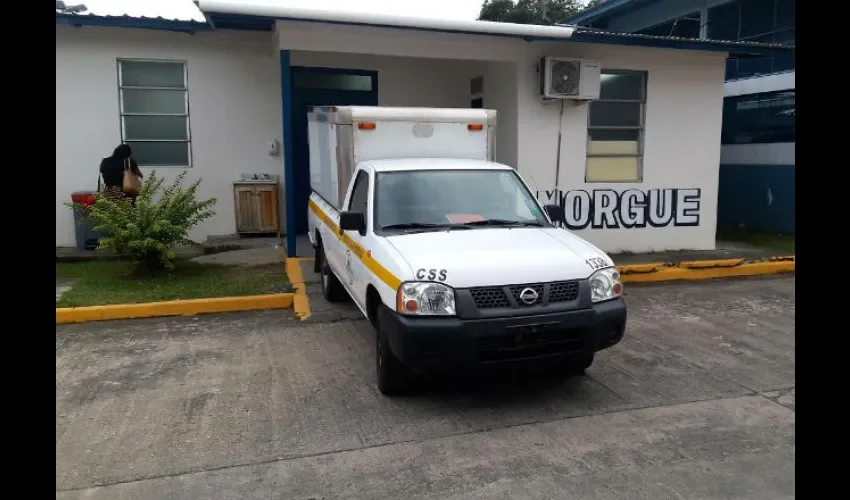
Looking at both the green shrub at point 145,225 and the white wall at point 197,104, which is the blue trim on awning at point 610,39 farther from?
the green shrub at point 145,225

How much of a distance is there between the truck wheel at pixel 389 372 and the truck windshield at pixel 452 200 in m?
1.00

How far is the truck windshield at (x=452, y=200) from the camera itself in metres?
5.54

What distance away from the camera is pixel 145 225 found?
827 centimetres

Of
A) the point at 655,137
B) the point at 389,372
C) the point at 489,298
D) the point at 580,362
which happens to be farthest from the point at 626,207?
the point at 389,372

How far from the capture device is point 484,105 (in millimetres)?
11320

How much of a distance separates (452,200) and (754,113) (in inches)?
416

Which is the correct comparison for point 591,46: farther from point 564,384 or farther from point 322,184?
point 564,384

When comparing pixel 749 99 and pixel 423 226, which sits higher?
pixel 749 99

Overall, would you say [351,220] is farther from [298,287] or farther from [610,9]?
[610,9]

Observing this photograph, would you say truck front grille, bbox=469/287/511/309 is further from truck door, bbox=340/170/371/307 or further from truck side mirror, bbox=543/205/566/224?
truck side mirror, bbox=543/205/566/224

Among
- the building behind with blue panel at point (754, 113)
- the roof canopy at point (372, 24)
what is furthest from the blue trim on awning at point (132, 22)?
the building behind with blue panel at point (754, 113)

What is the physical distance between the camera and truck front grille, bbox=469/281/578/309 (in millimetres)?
4473

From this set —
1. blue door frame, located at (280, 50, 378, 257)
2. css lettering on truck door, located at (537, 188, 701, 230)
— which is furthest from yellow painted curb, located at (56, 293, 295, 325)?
css lettering on truck door, located at (537, 188, 701, 230)
